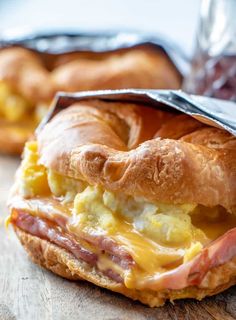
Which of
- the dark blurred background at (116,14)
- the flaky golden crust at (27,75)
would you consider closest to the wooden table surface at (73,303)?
the flaky golden crust at (27,75)

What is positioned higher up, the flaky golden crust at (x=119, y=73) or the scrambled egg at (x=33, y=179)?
the scrambled egg at (x=33, y=179)

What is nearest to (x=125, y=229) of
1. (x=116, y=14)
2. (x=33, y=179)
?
(x=33, y=179)

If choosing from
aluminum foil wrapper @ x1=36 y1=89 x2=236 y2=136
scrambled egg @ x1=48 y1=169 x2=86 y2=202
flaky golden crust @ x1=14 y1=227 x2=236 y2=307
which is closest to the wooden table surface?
flaky golden crust @ x1=14 y1=227 x2=236 y2=307

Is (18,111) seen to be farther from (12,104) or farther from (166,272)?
(166,272)

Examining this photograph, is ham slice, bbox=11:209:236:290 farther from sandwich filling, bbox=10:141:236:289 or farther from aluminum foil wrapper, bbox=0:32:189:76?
aluminum foil wrapper, bbox=0:32:189:76

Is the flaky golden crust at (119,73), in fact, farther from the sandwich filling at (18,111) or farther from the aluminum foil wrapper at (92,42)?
the sandwich filling at (18,111)

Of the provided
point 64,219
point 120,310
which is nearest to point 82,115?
point 64,219
